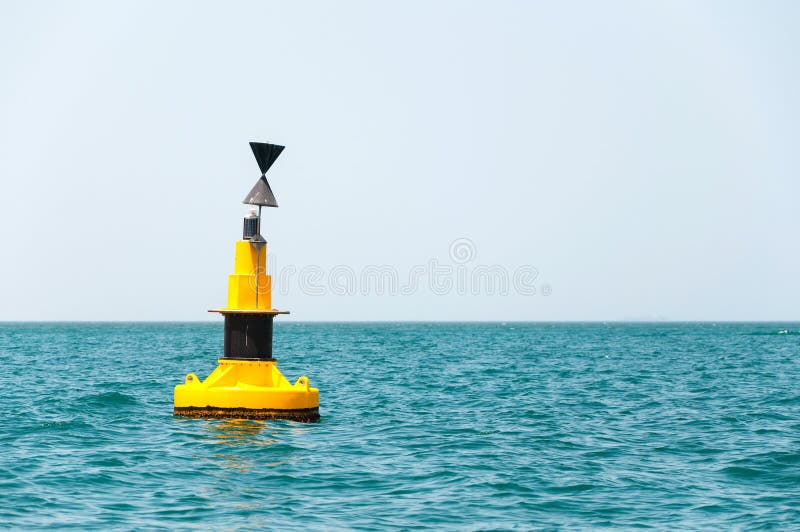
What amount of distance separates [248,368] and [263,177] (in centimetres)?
387

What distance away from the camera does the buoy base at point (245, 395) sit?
17969mm

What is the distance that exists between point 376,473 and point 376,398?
1238cm

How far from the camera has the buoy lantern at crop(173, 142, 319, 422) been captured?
18.0 meters

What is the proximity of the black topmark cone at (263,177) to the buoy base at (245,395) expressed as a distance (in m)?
3.17

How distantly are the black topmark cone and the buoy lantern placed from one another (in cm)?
22

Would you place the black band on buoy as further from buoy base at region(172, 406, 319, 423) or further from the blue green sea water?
the blue green sea water

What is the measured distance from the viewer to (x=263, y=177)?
19.1 metres

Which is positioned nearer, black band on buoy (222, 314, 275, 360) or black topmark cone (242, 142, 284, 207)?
black band on buoy (222, 314, 275, 360)

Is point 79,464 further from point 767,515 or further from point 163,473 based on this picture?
point 767,515

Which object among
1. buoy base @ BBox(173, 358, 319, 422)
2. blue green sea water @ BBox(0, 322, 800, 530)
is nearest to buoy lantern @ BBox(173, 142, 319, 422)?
buoy base @ BBox(173, 358, 319, 422)

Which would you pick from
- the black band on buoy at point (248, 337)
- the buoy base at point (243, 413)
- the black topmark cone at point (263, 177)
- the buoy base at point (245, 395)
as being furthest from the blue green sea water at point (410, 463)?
the black topmark cone at point (263, 177)

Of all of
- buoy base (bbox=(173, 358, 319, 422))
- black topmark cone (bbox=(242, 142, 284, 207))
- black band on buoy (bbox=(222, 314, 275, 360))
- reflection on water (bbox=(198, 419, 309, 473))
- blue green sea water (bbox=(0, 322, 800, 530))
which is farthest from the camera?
black topmark cone (bbox=(242, 142, 284, 207))

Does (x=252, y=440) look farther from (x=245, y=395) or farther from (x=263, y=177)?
(x=263, y=177)

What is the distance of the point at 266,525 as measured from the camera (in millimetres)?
11250
